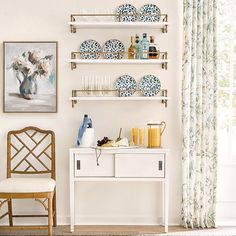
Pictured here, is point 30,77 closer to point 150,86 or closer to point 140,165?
point 150,86

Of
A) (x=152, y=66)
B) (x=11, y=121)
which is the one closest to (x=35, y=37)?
(x=11, y=121)

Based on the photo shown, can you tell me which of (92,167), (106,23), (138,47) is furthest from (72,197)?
(106,23)

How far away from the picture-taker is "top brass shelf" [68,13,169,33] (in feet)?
15.5

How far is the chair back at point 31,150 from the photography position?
16.0 ft

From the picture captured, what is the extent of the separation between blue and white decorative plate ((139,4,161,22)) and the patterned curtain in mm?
275

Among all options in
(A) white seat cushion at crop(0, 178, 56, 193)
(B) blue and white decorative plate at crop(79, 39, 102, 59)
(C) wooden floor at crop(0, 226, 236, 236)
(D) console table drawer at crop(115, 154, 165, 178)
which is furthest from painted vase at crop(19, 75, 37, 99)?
(C) wooden floor at crop(0, 226, 236, 236)

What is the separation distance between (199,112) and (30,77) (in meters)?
1.69

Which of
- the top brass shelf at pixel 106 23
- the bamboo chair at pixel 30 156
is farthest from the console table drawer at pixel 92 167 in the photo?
the top brass shelf at pixel 106 23

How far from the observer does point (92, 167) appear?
4.58 metres

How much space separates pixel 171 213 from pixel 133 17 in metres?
1.98

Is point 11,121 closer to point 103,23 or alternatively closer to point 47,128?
point 47,128

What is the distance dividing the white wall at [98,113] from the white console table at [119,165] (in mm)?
405

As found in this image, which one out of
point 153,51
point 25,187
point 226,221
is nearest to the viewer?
point 25,187

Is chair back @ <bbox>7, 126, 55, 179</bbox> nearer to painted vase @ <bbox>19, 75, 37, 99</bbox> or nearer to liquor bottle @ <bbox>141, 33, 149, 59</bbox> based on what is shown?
painted vase @ <bbox>19, 75, 37, 99</bbox>
